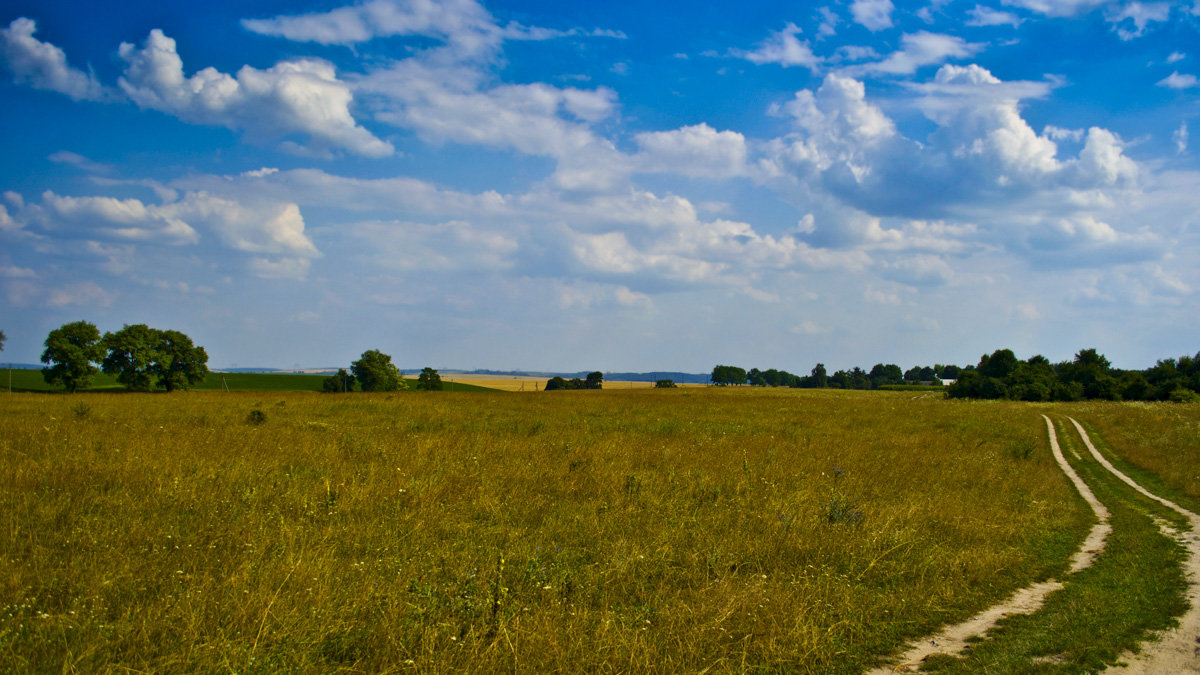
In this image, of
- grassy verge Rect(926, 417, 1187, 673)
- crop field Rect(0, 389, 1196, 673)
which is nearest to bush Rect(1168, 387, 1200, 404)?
crop field Rect(0, 389, 1196, 673)

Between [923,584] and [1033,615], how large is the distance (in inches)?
43.7

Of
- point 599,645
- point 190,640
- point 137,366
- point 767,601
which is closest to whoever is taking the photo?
point 190,640

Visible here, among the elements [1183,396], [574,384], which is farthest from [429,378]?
[1183,396]

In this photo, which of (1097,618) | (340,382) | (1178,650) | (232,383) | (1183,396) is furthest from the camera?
(232,383)

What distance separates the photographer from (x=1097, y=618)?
6.36m

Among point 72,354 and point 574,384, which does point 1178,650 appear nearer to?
point 72,354

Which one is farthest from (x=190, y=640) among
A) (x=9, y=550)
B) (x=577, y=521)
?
(x=577, y=521)

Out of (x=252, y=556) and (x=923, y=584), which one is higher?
(x=252, y=556)

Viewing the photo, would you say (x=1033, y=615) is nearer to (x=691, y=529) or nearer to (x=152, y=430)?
(x=691, y=529)

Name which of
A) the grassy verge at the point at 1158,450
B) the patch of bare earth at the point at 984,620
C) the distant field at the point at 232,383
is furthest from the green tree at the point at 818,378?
the patch of bare earth at the point at 984,620

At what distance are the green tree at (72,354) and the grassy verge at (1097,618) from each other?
89.0 metres

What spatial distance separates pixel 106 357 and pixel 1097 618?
8941 centimetres

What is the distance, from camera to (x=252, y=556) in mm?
6230

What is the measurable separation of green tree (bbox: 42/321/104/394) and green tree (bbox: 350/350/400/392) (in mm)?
32741
